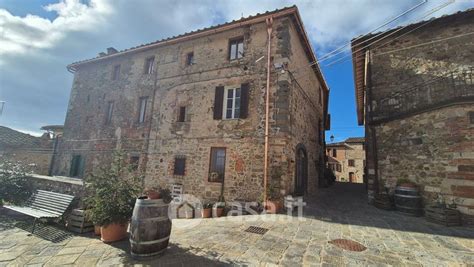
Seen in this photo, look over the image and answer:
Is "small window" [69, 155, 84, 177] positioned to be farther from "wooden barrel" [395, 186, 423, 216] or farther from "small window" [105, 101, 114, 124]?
"wooden barrel" [395, 186, 423, 216]

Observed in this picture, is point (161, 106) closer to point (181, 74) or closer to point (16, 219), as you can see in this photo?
point (181, 74)

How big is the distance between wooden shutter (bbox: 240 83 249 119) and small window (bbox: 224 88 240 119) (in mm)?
288

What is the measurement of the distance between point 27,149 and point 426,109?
857 inches

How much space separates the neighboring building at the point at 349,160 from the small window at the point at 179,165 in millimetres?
24421

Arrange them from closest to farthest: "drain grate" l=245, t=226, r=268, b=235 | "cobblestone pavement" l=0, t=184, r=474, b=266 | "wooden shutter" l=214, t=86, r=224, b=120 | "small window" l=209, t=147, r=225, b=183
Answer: "cobblestone pavement" l=0, t=184, r=474, b=266
"drain grate" l=245, t=226, r=268, b=235
"small window" l=209, t=147, r=225, b=183
"wooden shutter" l=214, t=86, r=224, b=120

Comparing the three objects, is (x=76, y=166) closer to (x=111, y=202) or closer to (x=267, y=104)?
Result: (x=111, y=202)

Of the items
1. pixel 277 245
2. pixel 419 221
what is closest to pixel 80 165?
pixel 277 245

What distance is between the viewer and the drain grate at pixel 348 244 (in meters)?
4.09

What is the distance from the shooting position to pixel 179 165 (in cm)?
923

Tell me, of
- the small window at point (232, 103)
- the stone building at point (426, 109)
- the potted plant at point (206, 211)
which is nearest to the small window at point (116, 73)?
the small window at point (232, 103)

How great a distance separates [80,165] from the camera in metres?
12.3

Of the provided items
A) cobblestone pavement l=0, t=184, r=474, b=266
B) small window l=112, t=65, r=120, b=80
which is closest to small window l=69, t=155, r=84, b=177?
small window l=112, t=65, r=120, b=80

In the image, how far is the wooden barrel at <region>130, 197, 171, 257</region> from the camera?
11.6 feet

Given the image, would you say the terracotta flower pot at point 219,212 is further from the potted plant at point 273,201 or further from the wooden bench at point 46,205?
the wooden bench at point 46,205
